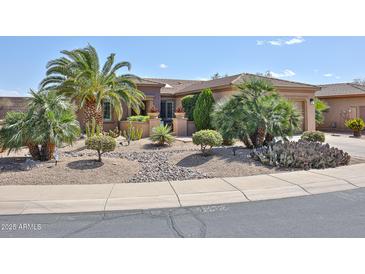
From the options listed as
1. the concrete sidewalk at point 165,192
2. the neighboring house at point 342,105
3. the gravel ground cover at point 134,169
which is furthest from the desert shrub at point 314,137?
the neighboring house at point 342,105

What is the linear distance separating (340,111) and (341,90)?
2531 mm

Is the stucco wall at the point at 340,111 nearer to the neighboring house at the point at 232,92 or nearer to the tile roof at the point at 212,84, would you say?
the neighboring house at the point at 232,92

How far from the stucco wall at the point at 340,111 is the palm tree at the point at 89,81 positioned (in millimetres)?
19526

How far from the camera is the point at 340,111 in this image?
27516mm

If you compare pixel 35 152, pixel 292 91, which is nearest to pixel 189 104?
pixel 292 91

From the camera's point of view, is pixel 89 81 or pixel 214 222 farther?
pixel 89 81

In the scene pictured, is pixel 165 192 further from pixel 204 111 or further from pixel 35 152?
pixel 204 111

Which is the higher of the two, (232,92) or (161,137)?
(232,92)

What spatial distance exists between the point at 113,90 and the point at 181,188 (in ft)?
36.6

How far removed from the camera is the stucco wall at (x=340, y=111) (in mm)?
26266

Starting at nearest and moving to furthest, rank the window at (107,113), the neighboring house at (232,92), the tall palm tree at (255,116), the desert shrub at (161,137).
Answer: the tall palm tree at (255,116), the desert shrub at (161,137), the neighboring house at (232,92), the window at (107,113)

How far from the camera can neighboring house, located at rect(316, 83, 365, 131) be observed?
26125 millimetres

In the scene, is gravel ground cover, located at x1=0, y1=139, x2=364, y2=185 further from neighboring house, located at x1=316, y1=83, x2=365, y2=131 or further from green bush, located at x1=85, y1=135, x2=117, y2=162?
neighboring house, located at x1=316, y1=83, x2=365, y2=131

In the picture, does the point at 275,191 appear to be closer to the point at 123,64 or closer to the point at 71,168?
the point at 71,168
